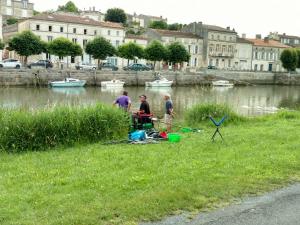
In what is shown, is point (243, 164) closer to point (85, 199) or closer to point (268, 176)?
point (268, 176)

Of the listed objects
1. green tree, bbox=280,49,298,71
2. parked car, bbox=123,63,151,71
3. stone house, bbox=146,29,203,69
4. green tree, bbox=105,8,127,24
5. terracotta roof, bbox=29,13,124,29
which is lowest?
parked car, bbox=123,63,151,71

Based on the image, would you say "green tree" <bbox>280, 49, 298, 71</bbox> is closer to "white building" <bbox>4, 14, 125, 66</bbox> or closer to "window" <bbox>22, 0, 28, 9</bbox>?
"white building" <bbox>4, 14, 125, 66</bbox>

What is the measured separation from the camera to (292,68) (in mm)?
101250

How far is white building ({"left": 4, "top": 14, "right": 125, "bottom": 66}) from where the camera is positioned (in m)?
75.4

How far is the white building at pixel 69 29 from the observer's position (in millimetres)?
75375

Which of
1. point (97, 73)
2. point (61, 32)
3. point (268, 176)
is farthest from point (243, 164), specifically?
point (61, 32)

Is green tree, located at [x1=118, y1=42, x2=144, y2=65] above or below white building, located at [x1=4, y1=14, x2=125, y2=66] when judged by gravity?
below

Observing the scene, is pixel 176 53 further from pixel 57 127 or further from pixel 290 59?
pixel 57 127

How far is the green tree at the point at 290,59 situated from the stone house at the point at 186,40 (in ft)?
63.5

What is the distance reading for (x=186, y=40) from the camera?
316 feet

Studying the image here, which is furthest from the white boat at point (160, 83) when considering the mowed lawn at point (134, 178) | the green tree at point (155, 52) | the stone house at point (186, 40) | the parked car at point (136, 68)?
the mowed lawn at point (134, 178)

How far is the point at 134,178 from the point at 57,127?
5.31 meters

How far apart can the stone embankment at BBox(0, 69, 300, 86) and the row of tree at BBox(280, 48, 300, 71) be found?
20.0 feet

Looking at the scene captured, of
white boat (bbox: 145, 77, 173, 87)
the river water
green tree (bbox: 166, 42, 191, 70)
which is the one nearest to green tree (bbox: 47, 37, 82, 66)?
the river water
